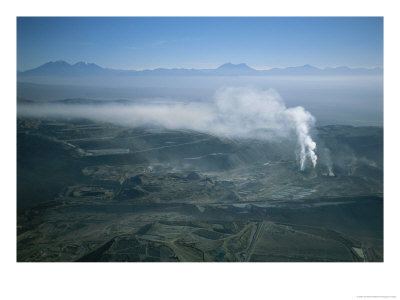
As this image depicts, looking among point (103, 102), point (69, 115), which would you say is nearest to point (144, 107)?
point (103, 102)

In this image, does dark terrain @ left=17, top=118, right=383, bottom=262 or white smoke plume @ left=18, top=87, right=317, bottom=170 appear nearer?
dark terrain @ left=17, top=118, right=383, bottom=262

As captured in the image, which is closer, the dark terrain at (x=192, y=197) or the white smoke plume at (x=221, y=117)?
the dark terrain at (x=192, y=197)

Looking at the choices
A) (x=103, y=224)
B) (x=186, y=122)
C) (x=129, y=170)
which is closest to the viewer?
(x=103, y=224)

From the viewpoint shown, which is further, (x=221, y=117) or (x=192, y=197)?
(x=221, y=117)

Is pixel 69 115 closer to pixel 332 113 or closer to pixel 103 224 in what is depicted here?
pixel 103 224
